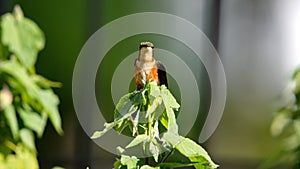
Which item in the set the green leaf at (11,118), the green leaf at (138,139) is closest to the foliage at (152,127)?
the green leaf at (138,139)

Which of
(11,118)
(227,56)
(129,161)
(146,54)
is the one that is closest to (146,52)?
(146,54)

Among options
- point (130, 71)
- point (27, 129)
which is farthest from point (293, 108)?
point (130, 71)

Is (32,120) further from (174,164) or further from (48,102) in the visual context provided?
(174,164)

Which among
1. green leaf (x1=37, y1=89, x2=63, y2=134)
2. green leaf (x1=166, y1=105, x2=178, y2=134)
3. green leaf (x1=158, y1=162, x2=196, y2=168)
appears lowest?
green leaf (x1=158, y1=162, x2=196, y2=168)

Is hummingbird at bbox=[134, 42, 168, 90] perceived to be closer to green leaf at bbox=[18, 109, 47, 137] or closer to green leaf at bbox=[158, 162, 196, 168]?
green leaf at bbox=[158, 162, 196, 168]

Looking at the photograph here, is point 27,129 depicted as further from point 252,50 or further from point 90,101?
point 252,50

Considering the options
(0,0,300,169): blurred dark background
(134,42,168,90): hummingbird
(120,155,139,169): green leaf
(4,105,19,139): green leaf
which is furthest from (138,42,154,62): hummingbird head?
(0,0,300,169): blurred dark background

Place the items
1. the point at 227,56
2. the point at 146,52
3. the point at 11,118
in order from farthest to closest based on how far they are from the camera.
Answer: the point at 227,56 → the point at 11,118 → the point at 146,52
